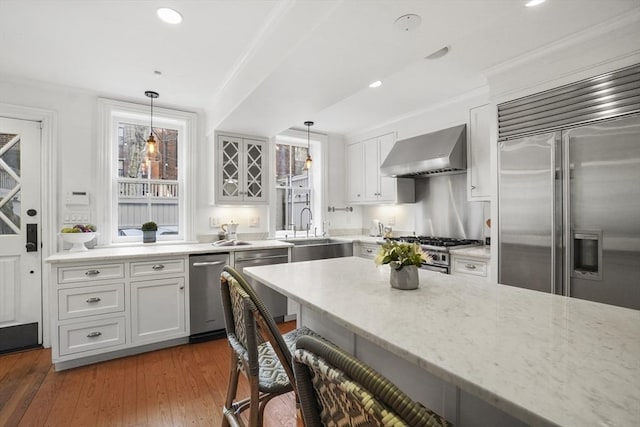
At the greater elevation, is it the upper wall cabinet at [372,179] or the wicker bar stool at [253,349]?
the upper wall cabinet at [372,179]

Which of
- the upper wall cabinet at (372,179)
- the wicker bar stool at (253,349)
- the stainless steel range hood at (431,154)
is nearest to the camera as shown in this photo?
the wicker bar stool at (253,349)

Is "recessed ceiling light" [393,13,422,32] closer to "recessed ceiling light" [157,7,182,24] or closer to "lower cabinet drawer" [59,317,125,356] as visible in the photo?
"recessed ceiling light" [157,7,182,24]

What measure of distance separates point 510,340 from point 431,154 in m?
2.90

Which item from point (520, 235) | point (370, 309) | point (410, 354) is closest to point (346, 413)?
point (410, 354)

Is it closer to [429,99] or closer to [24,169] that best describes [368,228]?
[429,99]

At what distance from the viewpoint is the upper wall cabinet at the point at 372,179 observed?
4.27m

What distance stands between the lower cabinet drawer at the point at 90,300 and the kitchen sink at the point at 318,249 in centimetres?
180

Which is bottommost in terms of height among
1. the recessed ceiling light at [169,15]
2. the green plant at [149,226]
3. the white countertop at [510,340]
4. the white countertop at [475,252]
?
the white countertop at [475,252]

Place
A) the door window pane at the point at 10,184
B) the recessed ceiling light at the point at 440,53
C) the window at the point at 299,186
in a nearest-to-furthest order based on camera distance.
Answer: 1. the recessed ceiling light at the point at 440,53
2. the door window pane at the point at 10,184
3. the window at the point at 299,186

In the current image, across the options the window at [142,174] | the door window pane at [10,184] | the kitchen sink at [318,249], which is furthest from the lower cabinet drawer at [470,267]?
the door window pane at [10,184]

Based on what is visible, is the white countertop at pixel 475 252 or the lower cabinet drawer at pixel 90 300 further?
the white countertop at pixel 475 252

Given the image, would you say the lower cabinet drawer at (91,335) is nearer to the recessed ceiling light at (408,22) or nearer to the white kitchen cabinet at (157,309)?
the white kitchen cabinet at (157,309)

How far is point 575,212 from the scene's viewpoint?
2246mm

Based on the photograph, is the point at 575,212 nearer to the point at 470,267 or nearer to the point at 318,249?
the point at 470,267
